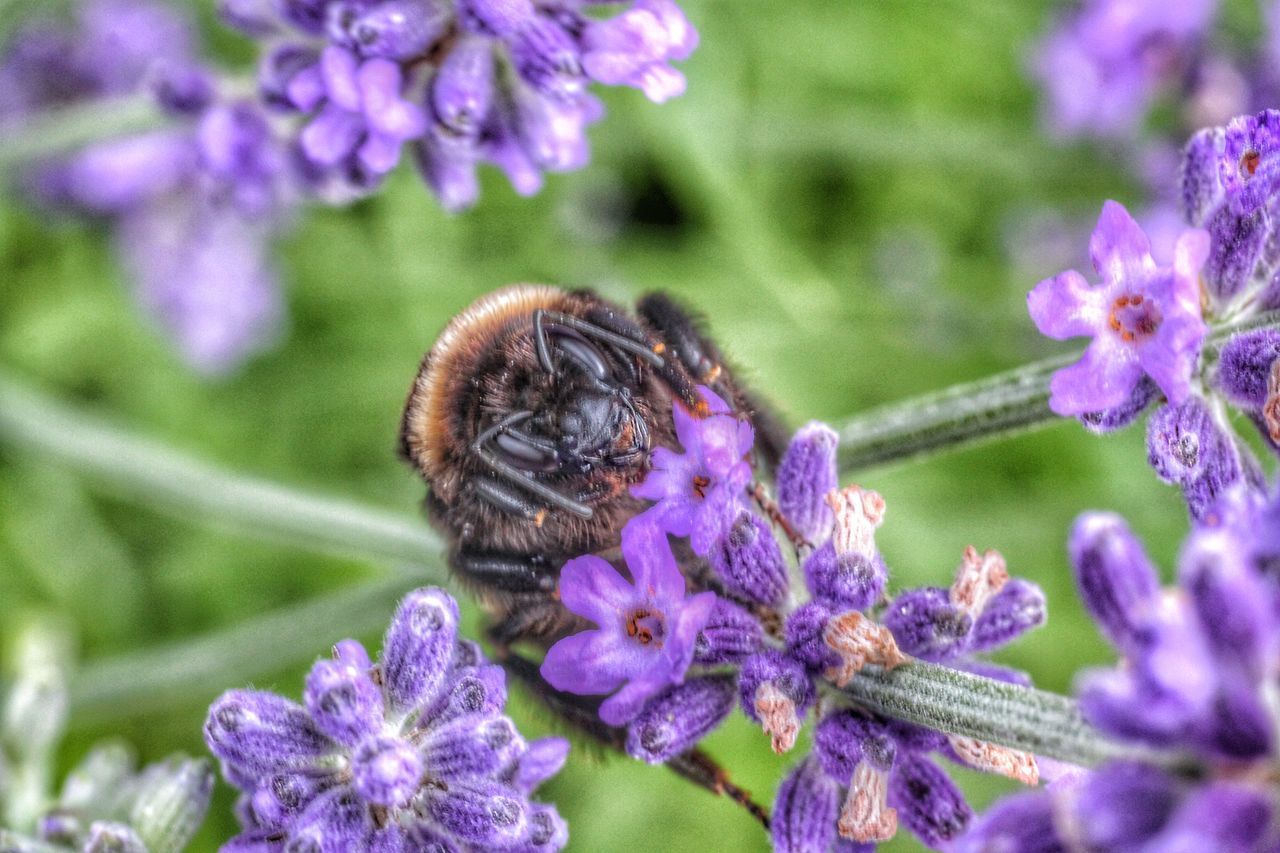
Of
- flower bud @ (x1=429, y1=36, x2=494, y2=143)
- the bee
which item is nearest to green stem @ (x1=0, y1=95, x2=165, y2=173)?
flower bud @ (x1=429, y1=36, x2=494, y2=143)

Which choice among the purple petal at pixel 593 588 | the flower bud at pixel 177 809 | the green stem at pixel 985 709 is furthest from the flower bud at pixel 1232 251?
the flower bud at pixel 177 809

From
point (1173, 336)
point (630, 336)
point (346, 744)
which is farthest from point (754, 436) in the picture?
point (346, 744)

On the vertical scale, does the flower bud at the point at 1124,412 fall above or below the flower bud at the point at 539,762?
above

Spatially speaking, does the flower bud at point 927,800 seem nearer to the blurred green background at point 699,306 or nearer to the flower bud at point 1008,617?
the flower bud at point 1008,617

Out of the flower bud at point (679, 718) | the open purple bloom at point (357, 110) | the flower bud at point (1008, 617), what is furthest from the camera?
the open purple bloom at point (357, 110)

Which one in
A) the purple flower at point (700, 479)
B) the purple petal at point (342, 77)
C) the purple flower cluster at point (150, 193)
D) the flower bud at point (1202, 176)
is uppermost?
the purple flower cluster at point (150, 193)

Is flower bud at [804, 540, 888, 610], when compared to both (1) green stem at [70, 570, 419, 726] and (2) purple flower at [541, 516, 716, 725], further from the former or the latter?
(1) green stem at [70, 570, 419, 726]

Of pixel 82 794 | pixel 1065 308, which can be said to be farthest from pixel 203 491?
pixel 1065 308
